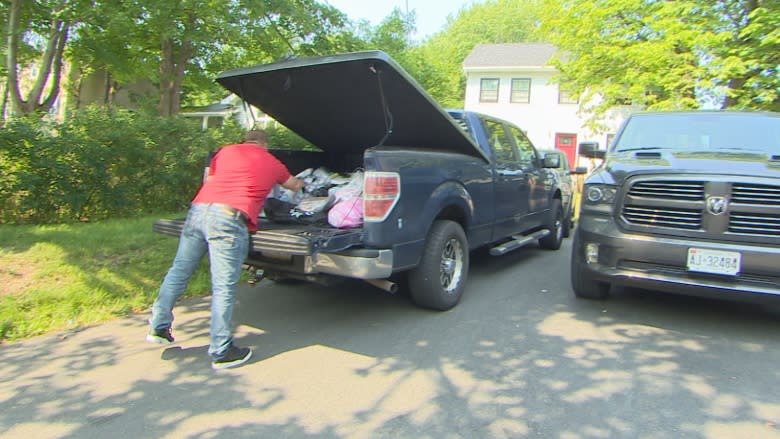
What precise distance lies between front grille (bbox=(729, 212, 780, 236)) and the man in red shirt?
353 cm

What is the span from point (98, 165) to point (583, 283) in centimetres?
620

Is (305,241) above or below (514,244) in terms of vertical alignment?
above

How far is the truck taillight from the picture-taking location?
397cm

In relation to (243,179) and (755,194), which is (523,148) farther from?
(243,179)

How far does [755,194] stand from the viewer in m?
4.09

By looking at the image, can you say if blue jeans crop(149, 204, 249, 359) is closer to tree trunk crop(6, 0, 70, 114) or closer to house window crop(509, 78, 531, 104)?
tree trunk crop(6, 0, 70, 114)

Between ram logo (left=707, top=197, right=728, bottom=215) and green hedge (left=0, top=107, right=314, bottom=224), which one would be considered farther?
green hedge (left=0, top=107, right=314, bottom=224)

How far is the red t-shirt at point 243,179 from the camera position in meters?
3.76

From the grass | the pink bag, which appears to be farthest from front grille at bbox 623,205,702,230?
the grass

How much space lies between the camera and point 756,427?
294cm

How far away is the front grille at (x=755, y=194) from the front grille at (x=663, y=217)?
0.97 ft

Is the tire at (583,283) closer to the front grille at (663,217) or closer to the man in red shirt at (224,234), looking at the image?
the front grille at (663,217)

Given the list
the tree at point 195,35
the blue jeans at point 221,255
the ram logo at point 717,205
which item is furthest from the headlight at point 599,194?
the tree at point 195,35

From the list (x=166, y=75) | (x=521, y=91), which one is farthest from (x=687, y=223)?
(x=521, y=91)
